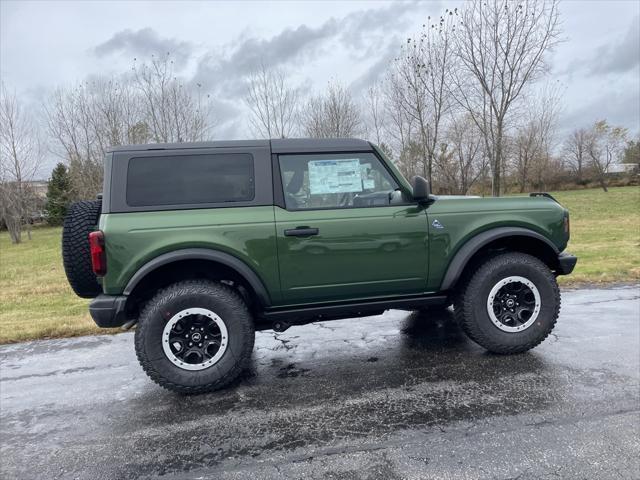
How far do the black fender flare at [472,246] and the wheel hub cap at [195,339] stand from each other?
190 cm

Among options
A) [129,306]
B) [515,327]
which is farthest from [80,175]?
[515,327]

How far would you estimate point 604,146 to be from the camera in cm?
4184

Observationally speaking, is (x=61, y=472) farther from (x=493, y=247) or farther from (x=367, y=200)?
(x=493, y=247)

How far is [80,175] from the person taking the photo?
63.3 ft

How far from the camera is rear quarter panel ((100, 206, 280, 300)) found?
3270 mm

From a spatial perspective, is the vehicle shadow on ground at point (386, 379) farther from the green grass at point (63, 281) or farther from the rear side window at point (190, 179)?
the green grass at point (63, 281)

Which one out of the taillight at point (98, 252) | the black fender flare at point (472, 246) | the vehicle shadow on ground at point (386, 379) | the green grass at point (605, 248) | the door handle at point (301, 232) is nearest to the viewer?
the vehicle shadow on ground at point (386, 379)

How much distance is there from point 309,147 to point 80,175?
18840mm

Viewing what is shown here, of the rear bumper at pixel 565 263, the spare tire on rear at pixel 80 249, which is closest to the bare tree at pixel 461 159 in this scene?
the rear bumper at pixel 565 263

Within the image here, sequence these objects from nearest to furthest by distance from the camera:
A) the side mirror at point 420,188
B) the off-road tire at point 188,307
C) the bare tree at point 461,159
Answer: the off-road tire at point 188,307
the side mirror at point 420,188
the bare tree at point 461,159

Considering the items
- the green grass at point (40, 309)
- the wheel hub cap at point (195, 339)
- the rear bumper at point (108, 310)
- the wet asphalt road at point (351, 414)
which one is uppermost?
the rear bumper at point (108, 310)

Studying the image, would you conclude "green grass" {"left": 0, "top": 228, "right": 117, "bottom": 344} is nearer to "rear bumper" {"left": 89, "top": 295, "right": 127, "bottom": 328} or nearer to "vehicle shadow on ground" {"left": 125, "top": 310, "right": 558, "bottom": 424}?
"rear bumper" {"left": 89, "top": 295, "right": 127, "bottom": 328}

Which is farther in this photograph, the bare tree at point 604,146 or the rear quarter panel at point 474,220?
the bare tree at point 604,146

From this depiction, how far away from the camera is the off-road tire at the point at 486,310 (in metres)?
3.77
